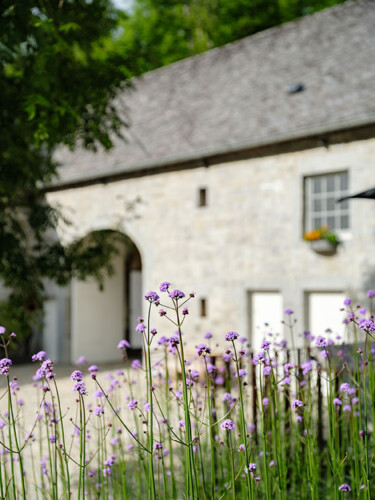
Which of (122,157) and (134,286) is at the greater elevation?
(122,157)

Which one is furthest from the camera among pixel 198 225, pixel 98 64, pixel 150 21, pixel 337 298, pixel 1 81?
pixel 150 21

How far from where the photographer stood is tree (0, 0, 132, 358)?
511 centimetres

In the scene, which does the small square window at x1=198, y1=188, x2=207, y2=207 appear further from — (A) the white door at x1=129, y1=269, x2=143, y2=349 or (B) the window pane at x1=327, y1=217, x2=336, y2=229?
(A) the white door at x1=129, y1=269, x2=143, y2=349

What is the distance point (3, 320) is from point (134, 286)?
31.3 ft

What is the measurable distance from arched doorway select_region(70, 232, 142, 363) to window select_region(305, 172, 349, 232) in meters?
5.08

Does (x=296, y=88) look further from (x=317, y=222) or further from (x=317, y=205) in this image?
(x=317, y=222)

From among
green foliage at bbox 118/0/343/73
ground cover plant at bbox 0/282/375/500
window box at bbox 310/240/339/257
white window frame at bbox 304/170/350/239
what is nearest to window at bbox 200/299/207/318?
white window frame at bbox 304/170/350/239

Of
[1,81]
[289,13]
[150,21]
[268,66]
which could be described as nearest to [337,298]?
[268,66]

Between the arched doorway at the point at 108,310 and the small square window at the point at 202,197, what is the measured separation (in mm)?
2771

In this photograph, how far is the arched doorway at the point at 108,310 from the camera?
1495cm

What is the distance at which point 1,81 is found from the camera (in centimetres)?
568

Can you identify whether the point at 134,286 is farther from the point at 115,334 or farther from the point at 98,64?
the point at 98,64

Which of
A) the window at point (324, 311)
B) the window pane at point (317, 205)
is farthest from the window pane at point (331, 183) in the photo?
the window at point (324, 311)

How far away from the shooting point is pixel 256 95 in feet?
41.0
